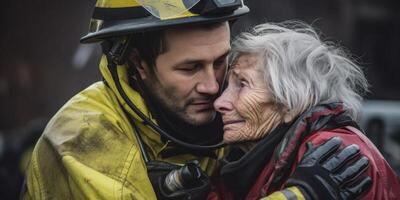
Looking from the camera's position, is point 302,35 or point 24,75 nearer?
point 302,35

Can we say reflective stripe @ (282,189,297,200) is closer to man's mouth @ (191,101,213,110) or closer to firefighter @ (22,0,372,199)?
firefighter @ (22,0,372,199)

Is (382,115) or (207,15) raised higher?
(207,15)

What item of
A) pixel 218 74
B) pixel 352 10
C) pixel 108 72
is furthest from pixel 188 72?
pixel 352 10

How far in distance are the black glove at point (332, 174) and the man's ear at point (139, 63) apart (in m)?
0.90

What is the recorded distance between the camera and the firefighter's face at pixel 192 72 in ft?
12.0

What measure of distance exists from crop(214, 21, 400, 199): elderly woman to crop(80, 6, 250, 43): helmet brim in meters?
0.17

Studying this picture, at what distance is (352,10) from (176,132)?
10.2 m

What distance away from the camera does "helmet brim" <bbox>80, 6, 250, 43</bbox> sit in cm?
356

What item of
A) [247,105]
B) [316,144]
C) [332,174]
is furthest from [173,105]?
[332,174]

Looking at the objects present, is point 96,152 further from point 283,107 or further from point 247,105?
point 283,107

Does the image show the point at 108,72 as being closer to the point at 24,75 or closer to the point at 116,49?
the point at 116,49

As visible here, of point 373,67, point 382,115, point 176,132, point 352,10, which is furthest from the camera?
point 352,10

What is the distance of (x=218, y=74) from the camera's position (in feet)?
12.2

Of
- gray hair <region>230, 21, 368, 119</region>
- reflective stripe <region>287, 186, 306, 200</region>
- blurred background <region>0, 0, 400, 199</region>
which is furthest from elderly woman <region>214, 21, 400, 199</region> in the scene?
blurred background <region>0, 0, 400, 199</region>
